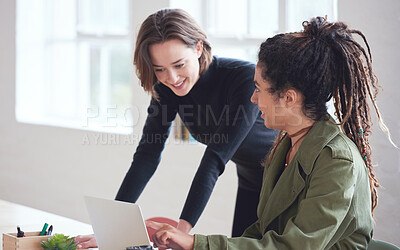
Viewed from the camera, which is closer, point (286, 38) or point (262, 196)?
point (286, 38)

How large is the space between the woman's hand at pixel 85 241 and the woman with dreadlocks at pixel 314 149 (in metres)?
0.39

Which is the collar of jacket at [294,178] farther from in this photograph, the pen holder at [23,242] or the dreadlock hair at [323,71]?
the pen holder at [23,242]

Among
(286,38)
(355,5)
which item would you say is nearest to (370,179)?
(286,38)

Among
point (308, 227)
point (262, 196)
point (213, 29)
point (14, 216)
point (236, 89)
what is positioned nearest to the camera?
point (308, 227)

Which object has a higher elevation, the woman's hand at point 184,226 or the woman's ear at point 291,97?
the woman's ear at point 291,97

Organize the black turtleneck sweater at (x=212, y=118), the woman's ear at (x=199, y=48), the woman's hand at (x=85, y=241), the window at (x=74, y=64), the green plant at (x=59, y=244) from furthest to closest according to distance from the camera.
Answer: the window at (x=74, y=64) < the woman's ear at (x=199, y=48) < the black turtleneck sweater at (x=212, y=118) < the woman's hand at (x=85, y=241) < the green plant at (x=59, y=244)

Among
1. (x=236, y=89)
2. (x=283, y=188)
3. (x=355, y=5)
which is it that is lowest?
(x=283, y=188)

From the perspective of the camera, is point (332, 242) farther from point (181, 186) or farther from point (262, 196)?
point (181, 186)

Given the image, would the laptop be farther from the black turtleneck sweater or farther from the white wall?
the white wall

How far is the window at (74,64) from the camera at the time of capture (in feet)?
14.9

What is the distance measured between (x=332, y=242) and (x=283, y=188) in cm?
20

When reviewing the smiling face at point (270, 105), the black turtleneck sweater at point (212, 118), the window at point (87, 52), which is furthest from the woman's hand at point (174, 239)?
the window at point (87, 52)

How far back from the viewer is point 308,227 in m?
1.39

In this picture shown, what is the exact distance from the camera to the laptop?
1.53 m
